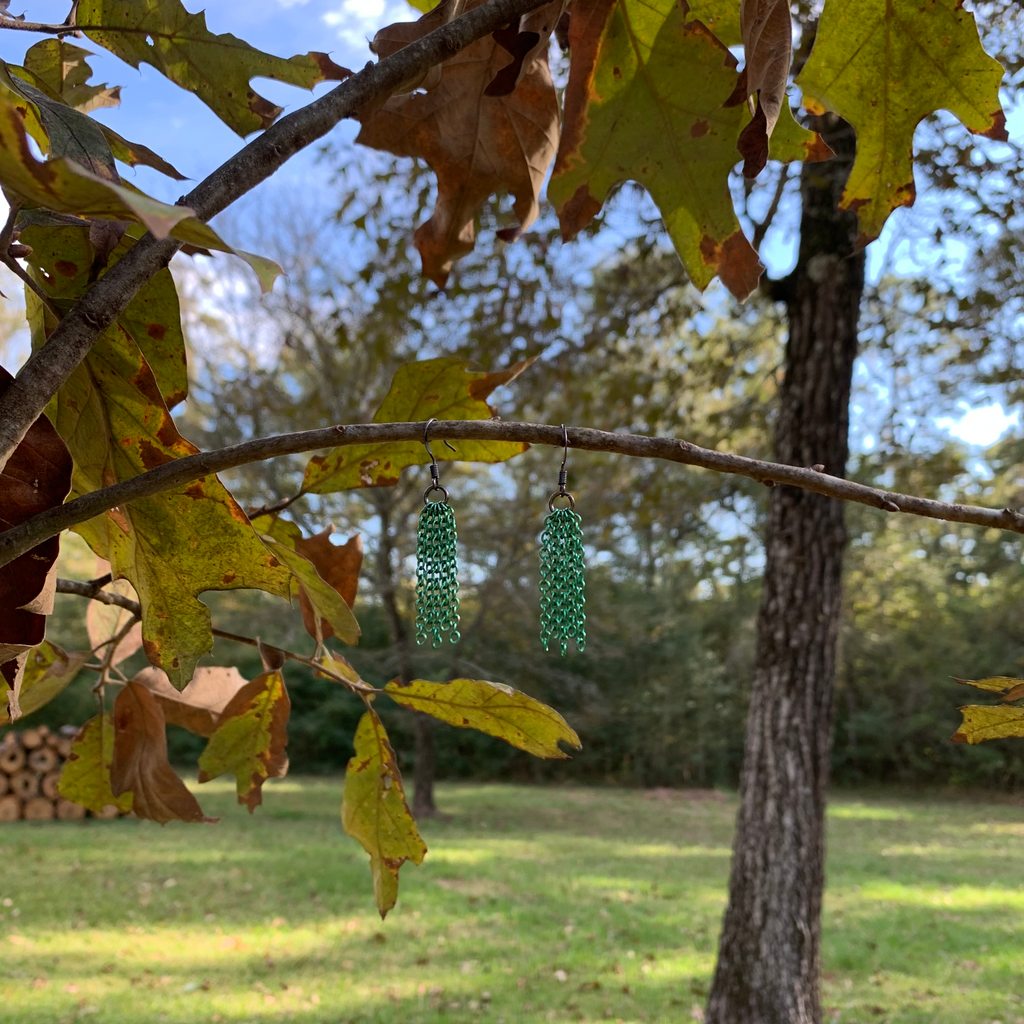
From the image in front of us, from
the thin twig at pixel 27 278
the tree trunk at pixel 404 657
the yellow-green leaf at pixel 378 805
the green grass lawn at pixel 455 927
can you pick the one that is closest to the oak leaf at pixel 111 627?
the yellow-green leaf at pixel 378 805

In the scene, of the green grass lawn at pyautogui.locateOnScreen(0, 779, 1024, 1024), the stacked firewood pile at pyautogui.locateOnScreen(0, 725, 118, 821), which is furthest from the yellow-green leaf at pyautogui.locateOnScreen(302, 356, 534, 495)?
the stacked firewood pile at pyautogui.locateOnScreen(0, 725, 118, 821)

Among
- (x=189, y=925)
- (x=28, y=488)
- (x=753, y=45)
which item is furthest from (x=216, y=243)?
(x=189, y=925)

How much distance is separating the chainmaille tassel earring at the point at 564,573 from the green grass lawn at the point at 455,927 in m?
3.84

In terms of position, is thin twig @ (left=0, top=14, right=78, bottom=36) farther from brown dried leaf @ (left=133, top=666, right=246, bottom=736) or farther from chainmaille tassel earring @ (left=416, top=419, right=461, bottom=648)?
brown dried leaf @ (left=133, top=666, right=246, bottom=736)

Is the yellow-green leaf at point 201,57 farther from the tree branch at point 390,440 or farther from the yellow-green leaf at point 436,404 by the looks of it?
the tree branch at point 390,440

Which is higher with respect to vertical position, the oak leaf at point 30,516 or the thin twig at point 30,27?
the thin twig at point 30,27

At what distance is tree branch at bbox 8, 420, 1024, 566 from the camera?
1.54 ft

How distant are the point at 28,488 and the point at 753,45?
508 millimetres

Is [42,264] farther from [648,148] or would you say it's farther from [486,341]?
[486,341]

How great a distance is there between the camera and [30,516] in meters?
0.51

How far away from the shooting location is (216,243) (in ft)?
1.13

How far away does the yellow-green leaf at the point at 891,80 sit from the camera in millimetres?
631

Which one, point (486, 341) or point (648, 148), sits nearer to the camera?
point (648, 148)

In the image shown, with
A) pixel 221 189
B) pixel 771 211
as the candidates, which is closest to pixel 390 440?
pixel 221 189
